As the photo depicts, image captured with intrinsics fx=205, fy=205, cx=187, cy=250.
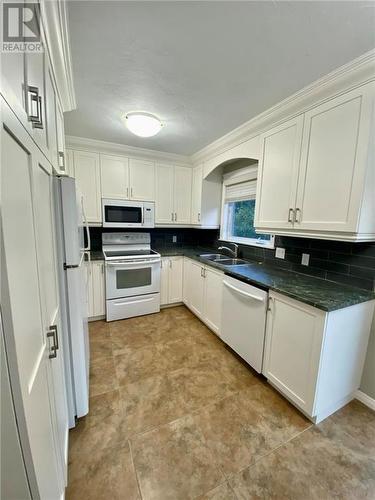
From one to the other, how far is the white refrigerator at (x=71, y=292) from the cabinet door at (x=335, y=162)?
174 centimetres

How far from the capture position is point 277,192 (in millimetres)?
1942

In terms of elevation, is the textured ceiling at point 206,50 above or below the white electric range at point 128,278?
above

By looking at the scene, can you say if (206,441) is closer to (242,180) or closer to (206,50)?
(206,50)

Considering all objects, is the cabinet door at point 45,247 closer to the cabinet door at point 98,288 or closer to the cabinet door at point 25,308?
the cabinet door at point 25,308

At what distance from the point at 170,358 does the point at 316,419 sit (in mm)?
1317

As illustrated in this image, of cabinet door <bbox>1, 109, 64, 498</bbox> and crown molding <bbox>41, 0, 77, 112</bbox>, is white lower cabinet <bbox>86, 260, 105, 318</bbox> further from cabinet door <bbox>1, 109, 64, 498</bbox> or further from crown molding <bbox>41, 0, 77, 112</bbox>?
cabinet door <bbox>1, 109, 64, 498</bbox>

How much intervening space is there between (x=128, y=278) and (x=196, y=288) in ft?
3.21

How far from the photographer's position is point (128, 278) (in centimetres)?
288

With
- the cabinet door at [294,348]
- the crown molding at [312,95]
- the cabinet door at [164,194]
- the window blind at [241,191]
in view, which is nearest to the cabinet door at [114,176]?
the cabinet door at [164,194]

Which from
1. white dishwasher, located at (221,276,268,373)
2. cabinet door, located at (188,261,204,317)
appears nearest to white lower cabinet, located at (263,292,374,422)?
white dishwasher, located at (221,276,268,373)

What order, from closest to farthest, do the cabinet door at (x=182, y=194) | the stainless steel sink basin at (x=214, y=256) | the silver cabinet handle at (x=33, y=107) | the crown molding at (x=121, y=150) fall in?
the silver cabinet handle at (x=33, y=107) → the crown molding at (x=121, y=150) → the stainless steel sink basin at (x=214, y=256) → the cabinet door at (x=182, y=194)

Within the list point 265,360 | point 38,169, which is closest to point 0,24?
point 38,169

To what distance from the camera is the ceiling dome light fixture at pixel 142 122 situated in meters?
1.93

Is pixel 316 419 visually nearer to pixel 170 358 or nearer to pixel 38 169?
pixel 170 358
